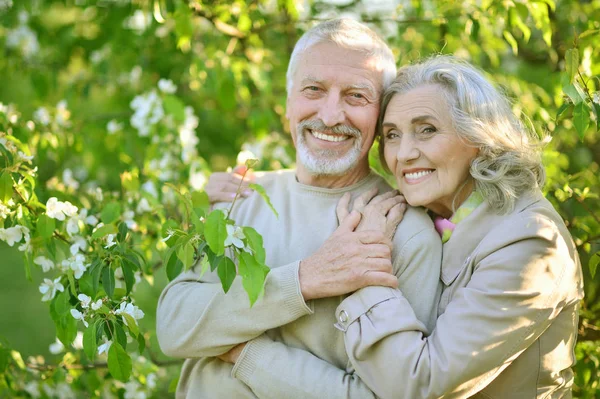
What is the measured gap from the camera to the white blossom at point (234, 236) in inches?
81.9

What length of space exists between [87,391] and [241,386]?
49.1 inches

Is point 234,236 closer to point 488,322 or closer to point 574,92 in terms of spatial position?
point 488,322

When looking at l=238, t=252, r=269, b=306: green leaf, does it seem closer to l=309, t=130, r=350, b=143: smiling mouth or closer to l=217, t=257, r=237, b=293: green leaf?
l=217, t=257, r=237, b=293: green leaf

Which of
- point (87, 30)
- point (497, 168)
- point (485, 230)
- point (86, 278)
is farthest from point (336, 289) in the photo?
point (87, 30)

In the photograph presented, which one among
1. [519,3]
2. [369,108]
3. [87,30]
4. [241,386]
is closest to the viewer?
[241,386]

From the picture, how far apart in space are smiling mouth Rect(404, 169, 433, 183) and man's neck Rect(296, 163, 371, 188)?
0.31 m

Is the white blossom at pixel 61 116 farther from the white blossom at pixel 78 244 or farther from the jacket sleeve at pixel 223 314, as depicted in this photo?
the jacket sleeve at pixel 223 314

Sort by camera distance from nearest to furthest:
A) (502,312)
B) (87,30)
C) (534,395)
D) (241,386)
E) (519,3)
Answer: (502,312), (534,395), (241,386), (519,3), (87,30)

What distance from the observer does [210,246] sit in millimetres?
2010

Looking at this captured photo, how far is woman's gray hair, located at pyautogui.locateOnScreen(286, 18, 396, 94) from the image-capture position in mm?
2871

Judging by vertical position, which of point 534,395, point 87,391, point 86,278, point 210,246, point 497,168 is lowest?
point 87,391

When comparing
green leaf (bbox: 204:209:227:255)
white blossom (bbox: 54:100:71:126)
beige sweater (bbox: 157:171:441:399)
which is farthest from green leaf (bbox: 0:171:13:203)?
white blossom (bbox: 54:100:71:126)

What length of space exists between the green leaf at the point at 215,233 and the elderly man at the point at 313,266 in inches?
19.0

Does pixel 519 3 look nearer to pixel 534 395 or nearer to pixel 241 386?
pixel 534 395
